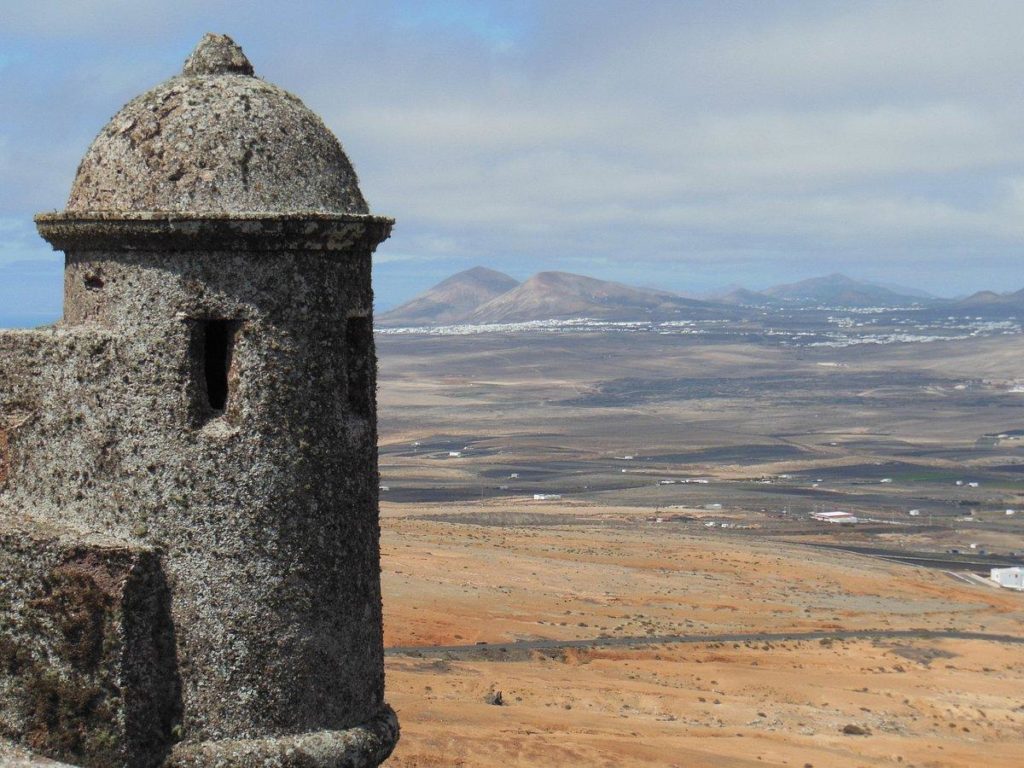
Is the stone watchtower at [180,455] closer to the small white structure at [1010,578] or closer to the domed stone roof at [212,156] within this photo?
the domed stone roof at [212,156]

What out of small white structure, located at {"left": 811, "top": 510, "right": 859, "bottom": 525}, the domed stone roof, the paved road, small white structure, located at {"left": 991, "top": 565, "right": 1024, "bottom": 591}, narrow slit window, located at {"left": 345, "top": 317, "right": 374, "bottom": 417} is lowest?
small white structure, located at {"left": 811, "top": 510, "right": 859, "bottom": 525}

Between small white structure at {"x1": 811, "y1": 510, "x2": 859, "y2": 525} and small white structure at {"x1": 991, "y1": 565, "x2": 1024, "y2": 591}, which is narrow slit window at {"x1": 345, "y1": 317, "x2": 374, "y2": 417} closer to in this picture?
small white structure at {"x1": 991, "y1": 565, "x2": 1024, "y2": 591}

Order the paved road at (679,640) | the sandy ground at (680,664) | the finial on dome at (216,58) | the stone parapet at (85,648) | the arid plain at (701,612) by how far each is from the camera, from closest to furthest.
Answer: the stone parapet at (85,648) → the finial on dome at (216,58) → the sandy ground at (680,664) → the arid plain at (701,612) → the paved road at (679,640)

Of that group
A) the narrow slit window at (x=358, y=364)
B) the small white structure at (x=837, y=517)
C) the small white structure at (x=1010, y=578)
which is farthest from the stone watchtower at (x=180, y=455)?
the small white structure at (x=837, y=517)

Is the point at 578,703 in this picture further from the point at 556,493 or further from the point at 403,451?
the point at 403,451

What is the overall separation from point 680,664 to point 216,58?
22.7m

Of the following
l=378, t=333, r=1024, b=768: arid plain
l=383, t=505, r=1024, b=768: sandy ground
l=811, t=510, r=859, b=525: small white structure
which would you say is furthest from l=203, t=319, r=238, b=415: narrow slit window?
l=811, t=510, r=859, b=525: small white structure

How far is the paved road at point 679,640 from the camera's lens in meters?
26.3

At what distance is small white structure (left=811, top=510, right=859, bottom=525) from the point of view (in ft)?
247

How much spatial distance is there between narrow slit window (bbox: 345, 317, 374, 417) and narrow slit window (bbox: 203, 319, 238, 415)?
62 cm

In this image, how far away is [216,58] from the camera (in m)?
6.01

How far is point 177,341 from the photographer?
5562 millimetres

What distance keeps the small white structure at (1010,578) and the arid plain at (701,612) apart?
0.87 metres

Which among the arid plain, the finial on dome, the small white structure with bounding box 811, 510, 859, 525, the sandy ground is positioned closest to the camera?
the finial on dome
